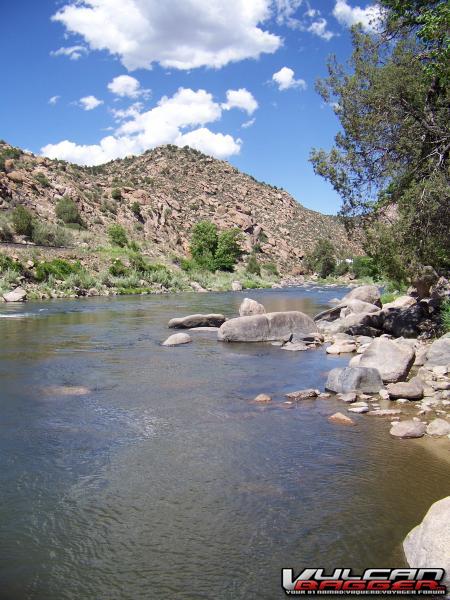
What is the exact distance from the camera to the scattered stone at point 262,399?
11.2 m

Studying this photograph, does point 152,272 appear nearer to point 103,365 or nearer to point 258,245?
point 103,365

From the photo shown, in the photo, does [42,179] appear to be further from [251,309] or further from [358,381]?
[358,381]

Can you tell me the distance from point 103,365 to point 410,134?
37.0 feet

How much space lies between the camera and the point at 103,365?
15.2 m

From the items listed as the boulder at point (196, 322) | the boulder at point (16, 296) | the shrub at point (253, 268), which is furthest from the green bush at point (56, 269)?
the shrub at point (253, 268)

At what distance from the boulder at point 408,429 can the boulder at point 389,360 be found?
3.09 metres

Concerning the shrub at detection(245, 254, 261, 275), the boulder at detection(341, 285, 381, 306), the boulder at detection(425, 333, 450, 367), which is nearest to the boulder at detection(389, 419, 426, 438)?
the boulder at detection(425, 333, 450, 367)

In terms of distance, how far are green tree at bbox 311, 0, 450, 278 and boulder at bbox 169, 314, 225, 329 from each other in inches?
339

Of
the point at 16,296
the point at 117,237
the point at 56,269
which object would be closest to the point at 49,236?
the point at 56,269

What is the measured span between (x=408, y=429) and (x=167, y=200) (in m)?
90.7

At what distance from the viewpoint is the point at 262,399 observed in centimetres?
1130

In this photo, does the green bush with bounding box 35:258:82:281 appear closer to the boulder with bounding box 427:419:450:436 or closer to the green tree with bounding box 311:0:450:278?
the green tree with bounding box 311:0:450:278

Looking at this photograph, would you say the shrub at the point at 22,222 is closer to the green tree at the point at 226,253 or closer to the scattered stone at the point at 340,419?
the green tree at the point at 226,253

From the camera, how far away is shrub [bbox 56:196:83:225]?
66175 mm
